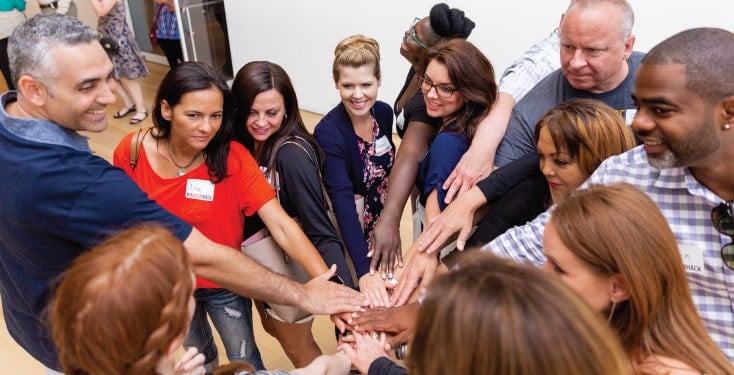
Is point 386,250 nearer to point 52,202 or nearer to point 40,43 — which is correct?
point 52,202

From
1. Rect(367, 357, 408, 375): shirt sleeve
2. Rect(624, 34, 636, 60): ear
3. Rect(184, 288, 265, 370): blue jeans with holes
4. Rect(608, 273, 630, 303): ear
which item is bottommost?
Rect(184, 288, 265, 370): blue jeans with holes

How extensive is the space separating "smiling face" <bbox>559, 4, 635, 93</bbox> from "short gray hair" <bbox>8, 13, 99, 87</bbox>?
1.61m

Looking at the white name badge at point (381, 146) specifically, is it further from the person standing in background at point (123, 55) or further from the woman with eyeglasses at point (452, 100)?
the person standing in background at point (123, 55)

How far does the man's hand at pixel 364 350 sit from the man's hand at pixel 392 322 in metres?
0.03

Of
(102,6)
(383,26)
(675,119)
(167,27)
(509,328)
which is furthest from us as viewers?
(167,27)

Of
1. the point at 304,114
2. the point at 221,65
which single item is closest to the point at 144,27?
the point at 221,65

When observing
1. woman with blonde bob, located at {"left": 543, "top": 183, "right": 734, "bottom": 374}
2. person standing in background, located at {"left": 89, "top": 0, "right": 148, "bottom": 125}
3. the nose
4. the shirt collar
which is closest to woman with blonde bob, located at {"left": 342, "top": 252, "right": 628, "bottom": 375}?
woman with blonde bob, located at {"left": 543, "top": 183, "right": 734, "bottom": 374}

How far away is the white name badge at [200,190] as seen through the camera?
1934 millimetres

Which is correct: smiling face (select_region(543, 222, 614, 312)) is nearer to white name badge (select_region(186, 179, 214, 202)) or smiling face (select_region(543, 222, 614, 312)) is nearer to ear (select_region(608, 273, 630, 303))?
ear (select_region(608, 273, 630, 303))

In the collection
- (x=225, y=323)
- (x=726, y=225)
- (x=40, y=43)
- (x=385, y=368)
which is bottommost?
(x=225, y=323)

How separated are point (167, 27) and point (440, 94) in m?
5.04

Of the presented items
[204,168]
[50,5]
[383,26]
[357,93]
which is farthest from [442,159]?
[50,5]

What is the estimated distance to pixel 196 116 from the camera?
6.31ft

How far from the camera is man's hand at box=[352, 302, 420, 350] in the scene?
6.14ft
